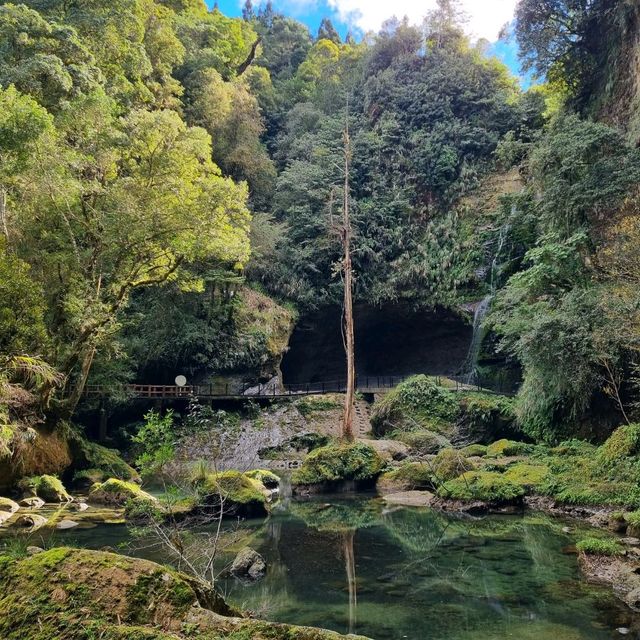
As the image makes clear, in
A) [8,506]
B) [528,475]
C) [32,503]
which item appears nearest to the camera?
[8,506]

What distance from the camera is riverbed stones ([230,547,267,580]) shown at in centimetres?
671

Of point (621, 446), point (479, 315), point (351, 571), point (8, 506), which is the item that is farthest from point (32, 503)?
point (479, 315)

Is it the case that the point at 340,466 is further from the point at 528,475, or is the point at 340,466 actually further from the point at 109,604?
the point at 109,604

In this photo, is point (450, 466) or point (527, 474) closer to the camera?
point (527, 474)

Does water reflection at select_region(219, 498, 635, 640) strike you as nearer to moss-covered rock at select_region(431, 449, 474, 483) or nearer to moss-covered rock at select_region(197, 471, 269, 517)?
moss-covered rock at select_region(197, 471, 269, 517)

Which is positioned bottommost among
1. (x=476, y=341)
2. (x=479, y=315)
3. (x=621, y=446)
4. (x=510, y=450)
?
(x=510, y=450)

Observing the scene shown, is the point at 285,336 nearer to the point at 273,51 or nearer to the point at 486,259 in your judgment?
the point at 486,259

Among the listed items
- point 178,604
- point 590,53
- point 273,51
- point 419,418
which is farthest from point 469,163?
point 178,604

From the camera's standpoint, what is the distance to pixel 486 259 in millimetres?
25734

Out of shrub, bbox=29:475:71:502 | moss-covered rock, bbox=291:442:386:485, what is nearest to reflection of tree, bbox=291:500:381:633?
moss-covered rock, bbox=291:442:386:485

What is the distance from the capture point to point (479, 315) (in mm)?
24719

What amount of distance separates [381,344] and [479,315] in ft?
26.4

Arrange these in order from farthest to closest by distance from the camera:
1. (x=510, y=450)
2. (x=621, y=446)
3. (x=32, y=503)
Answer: (x=510, y=450)
(x=32, y=503)
(x=621, y=446)

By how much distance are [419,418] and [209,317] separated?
11145mm
